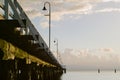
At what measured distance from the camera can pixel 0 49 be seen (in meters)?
17.7

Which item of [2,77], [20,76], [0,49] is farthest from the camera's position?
[20,76]

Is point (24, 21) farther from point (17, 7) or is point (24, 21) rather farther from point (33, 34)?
point (33, 34)

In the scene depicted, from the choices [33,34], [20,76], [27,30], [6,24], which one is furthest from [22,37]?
[20,76]

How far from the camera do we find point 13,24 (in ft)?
60.8

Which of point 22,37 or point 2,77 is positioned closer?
point 2,77

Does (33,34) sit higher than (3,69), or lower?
higher

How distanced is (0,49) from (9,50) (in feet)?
2.74

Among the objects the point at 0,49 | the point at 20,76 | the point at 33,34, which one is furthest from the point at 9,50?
the point at 20,76

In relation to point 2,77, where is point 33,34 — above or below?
above

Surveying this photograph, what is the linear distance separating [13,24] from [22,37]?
3.60m

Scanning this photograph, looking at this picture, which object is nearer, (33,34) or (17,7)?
(17,7)

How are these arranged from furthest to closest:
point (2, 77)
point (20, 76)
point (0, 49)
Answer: point (20, 76) < point (2, 77) < point (0, 49)

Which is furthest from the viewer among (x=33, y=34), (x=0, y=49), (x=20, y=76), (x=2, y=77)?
(x=20, y=76)

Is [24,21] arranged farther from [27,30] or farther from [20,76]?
[20,76]
